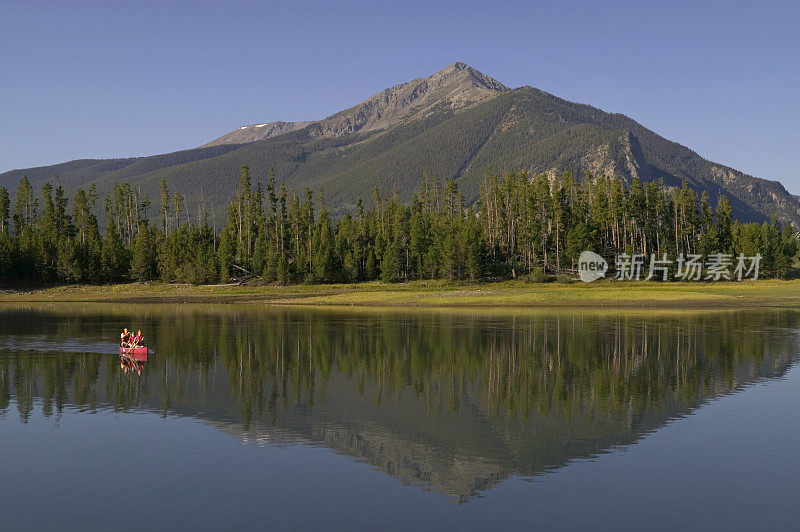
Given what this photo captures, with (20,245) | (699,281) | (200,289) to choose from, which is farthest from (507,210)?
(20,245)

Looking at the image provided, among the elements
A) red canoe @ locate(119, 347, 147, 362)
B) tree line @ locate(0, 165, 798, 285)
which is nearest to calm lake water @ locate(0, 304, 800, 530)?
red canoe @ locate(119, 347, 147, 362)

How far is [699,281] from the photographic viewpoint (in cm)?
13700

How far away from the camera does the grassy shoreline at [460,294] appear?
340 feet

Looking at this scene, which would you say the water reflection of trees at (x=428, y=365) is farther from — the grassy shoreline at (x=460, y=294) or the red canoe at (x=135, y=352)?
the grassy shoreline at (x=460, y=294)

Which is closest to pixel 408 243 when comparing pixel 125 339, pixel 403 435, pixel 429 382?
pixel 125 339

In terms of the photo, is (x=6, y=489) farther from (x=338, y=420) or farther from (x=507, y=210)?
(x=507, y=210)

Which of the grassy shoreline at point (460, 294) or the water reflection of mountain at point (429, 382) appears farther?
the grassy shoreline at point (460, 294)

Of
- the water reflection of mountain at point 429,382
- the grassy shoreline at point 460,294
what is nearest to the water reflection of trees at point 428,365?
the water reflection of mountain at point 429,382

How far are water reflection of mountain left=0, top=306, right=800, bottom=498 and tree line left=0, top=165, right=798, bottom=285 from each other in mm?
75158

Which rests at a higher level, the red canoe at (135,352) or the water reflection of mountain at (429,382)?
the red canoe at (135,352)

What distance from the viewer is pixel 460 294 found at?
11912 centimetres

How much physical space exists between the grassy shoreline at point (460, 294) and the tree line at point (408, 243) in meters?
5.47

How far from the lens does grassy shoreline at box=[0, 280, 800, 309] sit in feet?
340

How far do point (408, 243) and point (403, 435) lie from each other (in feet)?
409
